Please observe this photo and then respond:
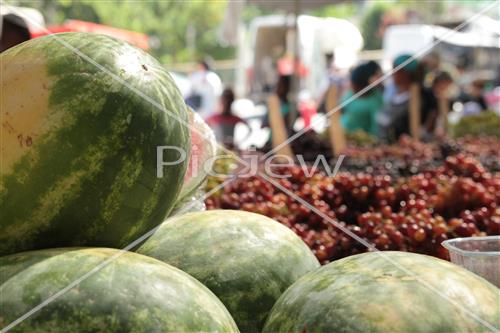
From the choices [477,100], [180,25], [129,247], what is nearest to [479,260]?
[129,247]

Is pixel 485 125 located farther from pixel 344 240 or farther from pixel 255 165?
pixel 344 240

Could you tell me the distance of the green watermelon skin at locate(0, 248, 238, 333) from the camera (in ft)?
3.43

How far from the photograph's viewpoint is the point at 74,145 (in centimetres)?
124

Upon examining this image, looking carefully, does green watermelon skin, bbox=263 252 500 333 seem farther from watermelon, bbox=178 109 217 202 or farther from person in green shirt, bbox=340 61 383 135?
person in green shirt, bbox=340 61 383 135

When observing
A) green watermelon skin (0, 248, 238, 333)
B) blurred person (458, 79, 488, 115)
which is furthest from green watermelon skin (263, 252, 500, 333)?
blurred person (458, 79, 488, 115)

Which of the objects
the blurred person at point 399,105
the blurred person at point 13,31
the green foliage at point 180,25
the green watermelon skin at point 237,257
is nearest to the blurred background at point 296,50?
the blurred person at point 13,31

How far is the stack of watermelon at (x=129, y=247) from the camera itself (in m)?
1.07

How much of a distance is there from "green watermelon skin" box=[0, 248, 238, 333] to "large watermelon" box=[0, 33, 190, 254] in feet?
0.32

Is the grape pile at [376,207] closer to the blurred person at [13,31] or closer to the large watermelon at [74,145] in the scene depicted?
the large watermelon at [74,145]

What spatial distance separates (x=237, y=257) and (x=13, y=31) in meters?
3.03

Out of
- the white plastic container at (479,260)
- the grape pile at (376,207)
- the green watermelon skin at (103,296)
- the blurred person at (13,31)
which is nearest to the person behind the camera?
the green watermelon skin at (103,296)

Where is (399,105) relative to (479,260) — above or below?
below

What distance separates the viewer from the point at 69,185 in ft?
4.10

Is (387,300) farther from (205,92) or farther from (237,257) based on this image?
(205,92)
